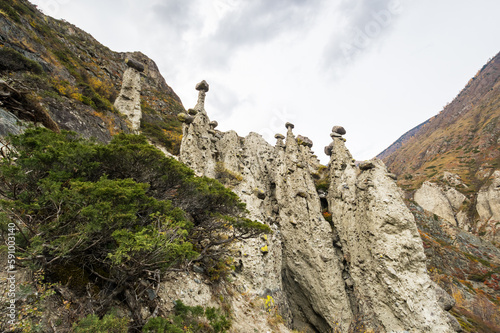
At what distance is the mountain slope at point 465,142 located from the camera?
50531 millimetres

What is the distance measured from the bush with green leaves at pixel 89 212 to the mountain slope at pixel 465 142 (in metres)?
62.1

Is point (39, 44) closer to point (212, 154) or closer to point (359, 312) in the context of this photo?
point (212, 154)

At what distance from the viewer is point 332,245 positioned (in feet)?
45.8

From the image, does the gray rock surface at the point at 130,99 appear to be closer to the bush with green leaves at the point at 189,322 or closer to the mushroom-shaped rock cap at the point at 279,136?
the mushroom-shaped rock cap at the point at 279,136

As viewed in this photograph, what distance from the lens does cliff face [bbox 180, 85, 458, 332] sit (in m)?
10.4

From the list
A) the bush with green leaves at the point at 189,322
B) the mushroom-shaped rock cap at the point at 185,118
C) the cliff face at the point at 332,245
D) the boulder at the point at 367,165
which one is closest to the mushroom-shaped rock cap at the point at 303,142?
the cliff face at the point at 332,245

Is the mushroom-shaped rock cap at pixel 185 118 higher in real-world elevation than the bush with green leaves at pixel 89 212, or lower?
higher

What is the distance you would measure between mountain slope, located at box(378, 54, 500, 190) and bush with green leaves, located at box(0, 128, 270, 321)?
6215 cm

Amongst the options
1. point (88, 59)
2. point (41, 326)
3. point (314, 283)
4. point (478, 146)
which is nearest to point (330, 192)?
point (314, 283)

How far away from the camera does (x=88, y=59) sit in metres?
26.1

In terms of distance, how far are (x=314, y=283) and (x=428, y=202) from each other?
45.6m

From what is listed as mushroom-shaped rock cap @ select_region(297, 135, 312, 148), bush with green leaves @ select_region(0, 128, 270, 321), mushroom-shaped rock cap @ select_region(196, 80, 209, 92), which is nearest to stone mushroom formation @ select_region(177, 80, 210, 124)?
mushroom-shaped rock cap @ select_region(196, 80, 209, 92)

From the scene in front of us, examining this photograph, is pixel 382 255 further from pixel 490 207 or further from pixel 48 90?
pixel 490 207

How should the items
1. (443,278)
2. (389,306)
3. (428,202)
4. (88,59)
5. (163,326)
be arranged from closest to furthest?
(163,326), (389,306), (443,278), (88,59), (428,202)
